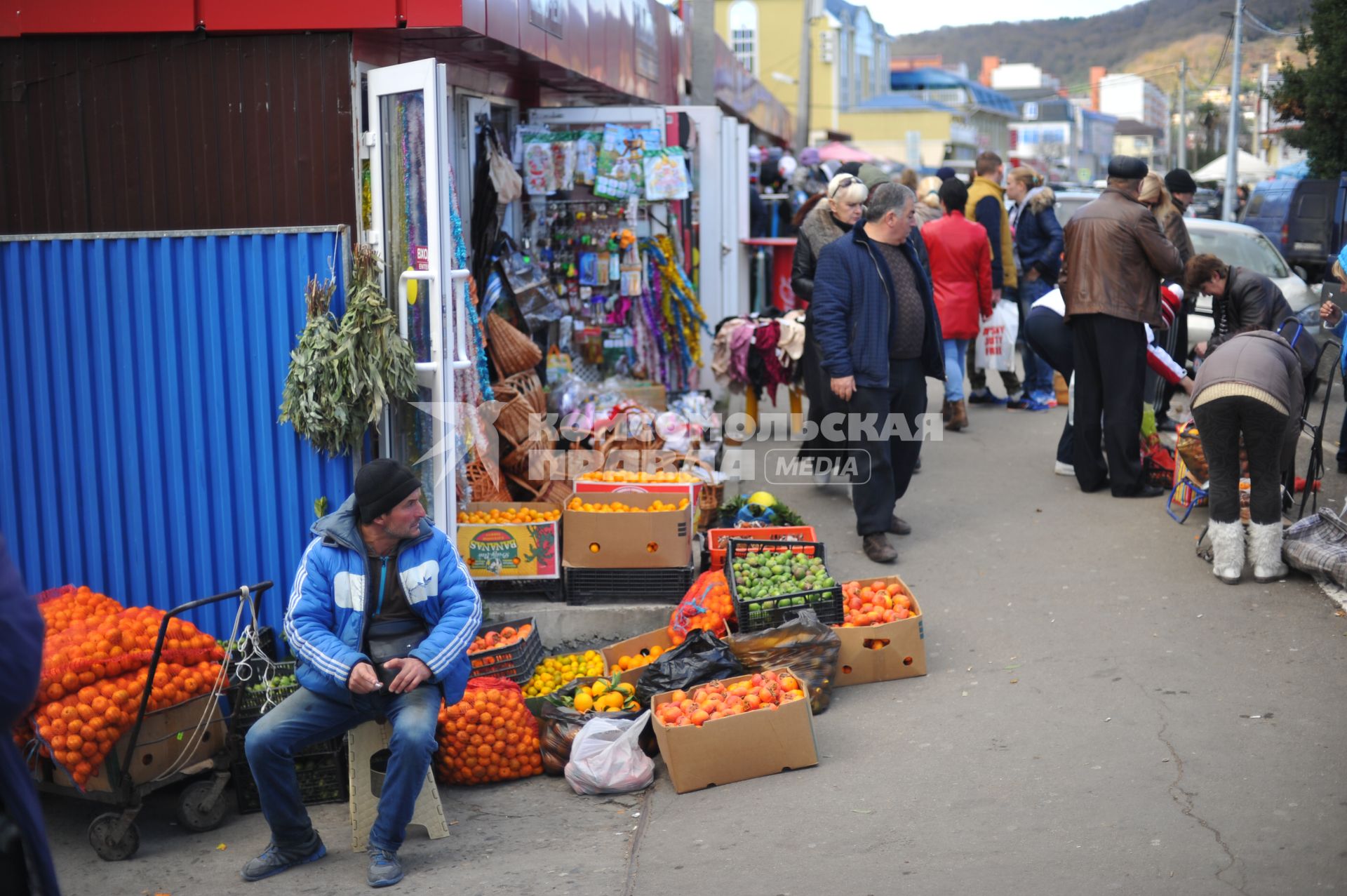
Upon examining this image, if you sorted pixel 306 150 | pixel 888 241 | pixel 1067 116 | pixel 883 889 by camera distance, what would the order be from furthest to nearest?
pixel 1067 116 → pixel 888 241 → pixel 306 150 → pixel 883 889

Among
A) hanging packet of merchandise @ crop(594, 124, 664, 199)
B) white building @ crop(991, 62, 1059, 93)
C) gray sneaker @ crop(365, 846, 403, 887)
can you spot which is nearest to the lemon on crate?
gray sneaker @ crop(365, 846, 403, 887)

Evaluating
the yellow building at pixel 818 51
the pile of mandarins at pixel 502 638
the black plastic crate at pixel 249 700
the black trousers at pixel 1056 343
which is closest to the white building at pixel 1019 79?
the yellow building at pixel 818 51

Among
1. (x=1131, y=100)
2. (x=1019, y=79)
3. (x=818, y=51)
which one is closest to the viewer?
(x=818, y=51)

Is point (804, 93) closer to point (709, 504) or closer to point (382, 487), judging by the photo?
point (709, 504)

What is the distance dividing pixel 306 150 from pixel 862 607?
339 centimetres

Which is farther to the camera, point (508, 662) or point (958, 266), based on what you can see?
point (958, 266)

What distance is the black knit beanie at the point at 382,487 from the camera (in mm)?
4598

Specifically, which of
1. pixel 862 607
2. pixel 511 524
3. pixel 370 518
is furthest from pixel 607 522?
pixel 370 518

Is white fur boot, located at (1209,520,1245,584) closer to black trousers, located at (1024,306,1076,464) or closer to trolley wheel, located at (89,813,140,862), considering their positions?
black trousers, located at (1024,306,1076,464)

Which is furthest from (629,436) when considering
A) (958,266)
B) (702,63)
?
(702,63)

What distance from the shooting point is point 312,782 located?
5.35m

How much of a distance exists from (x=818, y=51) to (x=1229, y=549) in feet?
197

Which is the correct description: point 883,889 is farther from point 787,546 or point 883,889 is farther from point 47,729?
point 47,729

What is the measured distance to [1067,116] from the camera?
111500 mm
